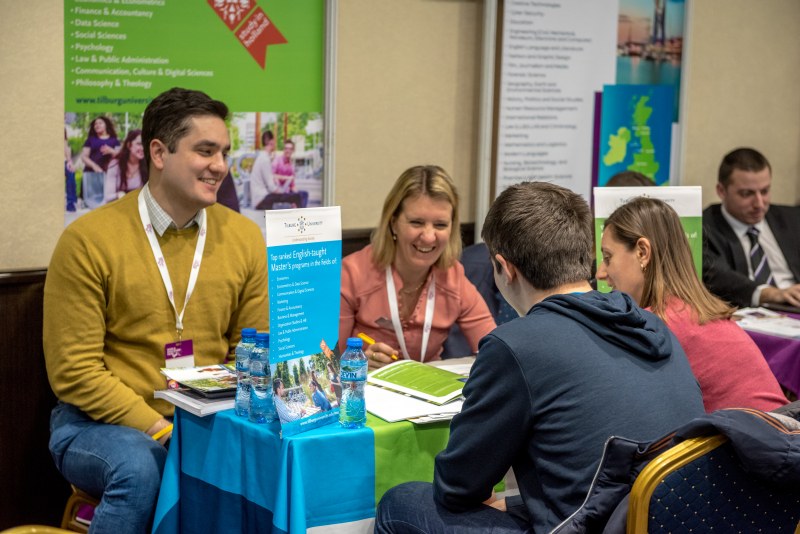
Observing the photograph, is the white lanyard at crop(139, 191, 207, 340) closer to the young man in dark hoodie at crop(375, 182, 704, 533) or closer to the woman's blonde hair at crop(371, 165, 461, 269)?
the woman's blonde hair at crop(371, 165, 461, 269)

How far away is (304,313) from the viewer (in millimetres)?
2365

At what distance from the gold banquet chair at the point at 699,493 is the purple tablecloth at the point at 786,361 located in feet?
6.42

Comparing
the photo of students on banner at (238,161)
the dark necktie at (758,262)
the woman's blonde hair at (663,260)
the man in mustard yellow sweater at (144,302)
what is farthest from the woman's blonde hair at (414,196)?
the dark necktie at (758,262)

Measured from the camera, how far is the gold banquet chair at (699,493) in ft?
5.88

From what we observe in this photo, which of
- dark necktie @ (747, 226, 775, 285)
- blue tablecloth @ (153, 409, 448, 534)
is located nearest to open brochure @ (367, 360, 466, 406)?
blue tablecloth @ (153, 409, 448, 534)

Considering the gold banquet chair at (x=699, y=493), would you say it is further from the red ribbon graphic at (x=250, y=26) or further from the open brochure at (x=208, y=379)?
the red ribbon graphic at (x=250, y=26)

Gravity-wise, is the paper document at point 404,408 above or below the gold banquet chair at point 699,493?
below

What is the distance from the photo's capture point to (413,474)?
2.46m

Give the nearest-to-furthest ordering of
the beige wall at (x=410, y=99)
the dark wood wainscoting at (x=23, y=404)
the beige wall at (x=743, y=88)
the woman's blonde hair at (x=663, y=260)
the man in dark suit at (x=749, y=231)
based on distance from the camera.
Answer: the woman's blonde hair at (x=663, y=260), the dark wood wainscoting at (x=23, y=404), the beige wall at (x=410, y=99), the man in dark suit at (x=749, y=231), the beige wall at (x=743, y=88)

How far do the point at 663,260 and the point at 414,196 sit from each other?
3.06 feet

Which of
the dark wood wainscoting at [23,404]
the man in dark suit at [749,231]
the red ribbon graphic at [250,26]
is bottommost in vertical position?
the dark wood wainscoting at [23,404]

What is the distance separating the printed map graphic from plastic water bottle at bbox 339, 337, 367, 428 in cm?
311

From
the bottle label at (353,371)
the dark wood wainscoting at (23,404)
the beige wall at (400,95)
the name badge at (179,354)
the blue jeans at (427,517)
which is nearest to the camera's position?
the blue jeans at (427,517)

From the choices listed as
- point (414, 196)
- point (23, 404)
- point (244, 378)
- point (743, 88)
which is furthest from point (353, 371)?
point (743, 88)
